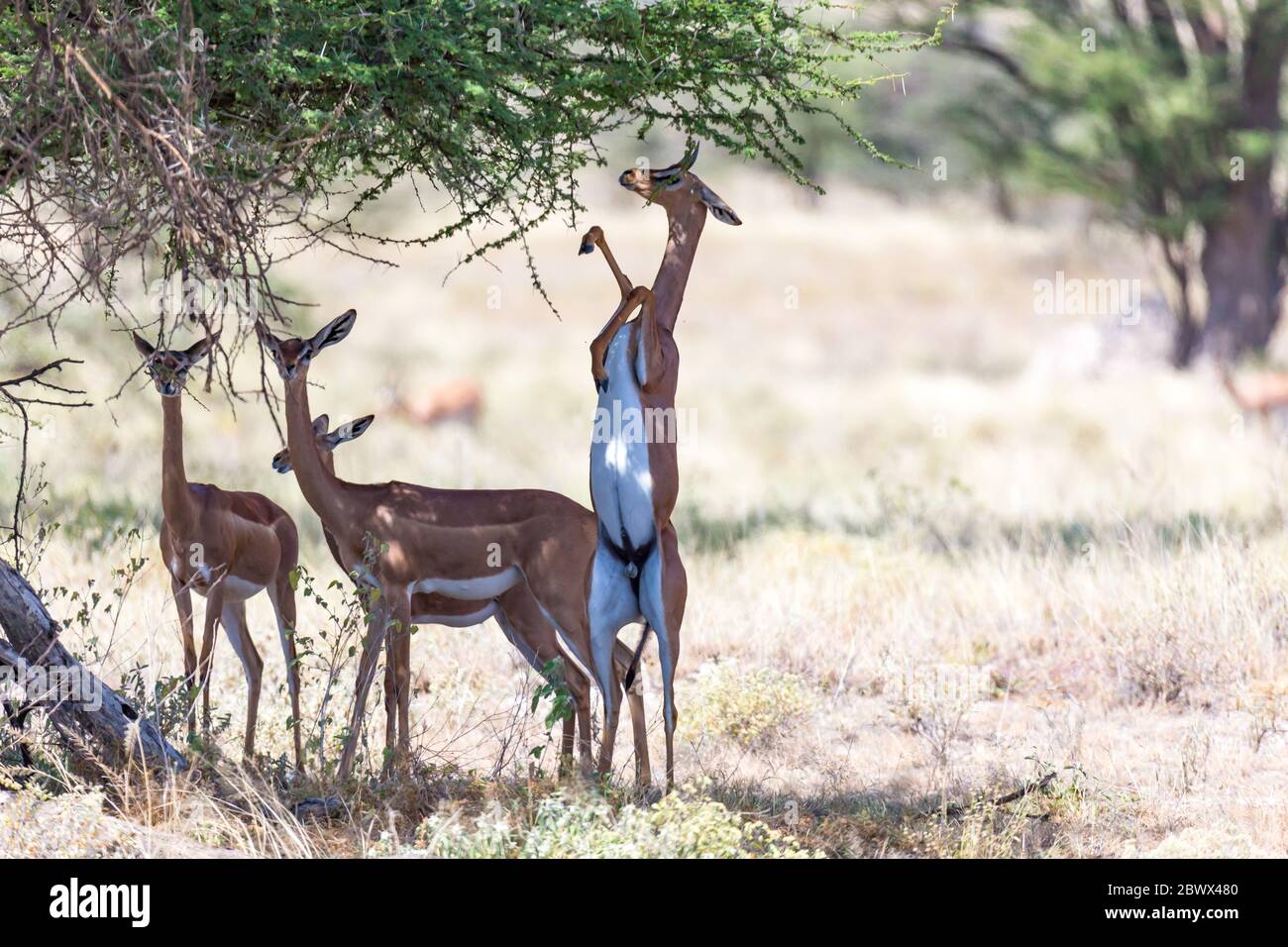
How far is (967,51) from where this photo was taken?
22.5m

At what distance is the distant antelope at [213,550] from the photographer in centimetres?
692

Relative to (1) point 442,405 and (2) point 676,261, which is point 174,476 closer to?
(2) point 676,261

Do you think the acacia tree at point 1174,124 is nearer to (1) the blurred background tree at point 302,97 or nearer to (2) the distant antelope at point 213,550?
(1) the blurred background tree at point 302,97

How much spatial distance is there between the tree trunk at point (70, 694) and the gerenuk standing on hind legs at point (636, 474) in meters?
1.73

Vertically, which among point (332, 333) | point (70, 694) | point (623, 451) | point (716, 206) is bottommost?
point (70, 694)

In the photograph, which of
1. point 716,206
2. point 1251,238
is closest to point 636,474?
point 716,206

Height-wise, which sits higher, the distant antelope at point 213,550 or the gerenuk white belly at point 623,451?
the gerenuk white belly at point 623,451

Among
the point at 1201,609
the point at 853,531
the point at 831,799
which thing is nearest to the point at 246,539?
the point at 831,799

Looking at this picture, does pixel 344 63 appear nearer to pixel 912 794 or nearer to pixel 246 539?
pixel 246 539

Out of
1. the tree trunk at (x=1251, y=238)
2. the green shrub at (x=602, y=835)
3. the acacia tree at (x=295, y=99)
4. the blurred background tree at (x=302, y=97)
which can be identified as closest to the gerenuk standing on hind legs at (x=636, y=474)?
the green shrub at (x=602, y=835)

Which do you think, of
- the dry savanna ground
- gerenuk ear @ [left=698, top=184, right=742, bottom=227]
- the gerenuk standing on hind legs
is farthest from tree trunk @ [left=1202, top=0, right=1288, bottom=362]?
the gerenuk standing on hind legs

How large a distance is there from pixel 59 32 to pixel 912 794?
4741 mm

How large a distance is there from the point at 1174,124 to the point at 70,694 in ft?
61.0

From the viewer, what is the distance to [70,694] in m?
6.04
